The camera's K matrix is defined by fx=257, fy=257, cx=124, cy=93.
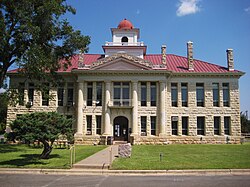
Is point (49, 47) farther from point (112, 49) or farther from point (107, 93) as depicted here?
point (112, 49)

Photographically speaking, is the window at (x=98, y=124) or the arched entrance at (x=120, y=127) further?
the arched entrance at (x=120, y=127)

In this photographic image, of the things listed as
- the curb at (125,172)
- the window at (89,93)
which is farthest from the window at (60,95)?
the curb at (125,172)

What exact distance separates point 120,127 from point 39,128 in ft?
68.3

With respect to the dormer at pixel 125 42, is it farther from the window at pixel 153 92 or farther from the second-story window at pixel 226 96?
the second-story window at pixel 226 96

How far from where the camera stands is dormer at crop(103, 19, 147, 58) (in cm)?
3803

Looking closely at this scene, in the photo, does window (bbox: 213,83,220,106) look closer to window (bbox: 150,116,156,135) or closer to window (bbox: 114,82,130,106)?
window (bbox: 150,116,156,135)

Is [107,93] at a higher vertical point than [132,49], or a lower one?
lower

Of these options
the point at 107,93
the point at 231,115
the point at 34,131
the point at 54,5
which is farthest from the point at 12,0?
the point at 231,115

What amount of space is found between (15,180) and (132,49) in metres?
30.0

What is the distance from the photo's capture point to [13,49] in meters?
23.4

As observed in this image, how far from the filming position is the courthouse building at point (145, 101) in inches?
1299

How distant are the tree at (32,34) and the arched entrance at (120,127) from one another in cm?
1339

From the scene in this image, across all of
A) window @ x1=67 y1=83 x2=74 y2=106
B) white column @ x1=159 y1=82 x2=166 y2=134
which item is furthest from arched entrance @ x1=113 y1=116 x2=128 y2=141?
window @ x1=67 y1=83 x2=74 y2=106

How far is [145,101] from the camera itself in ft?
111
